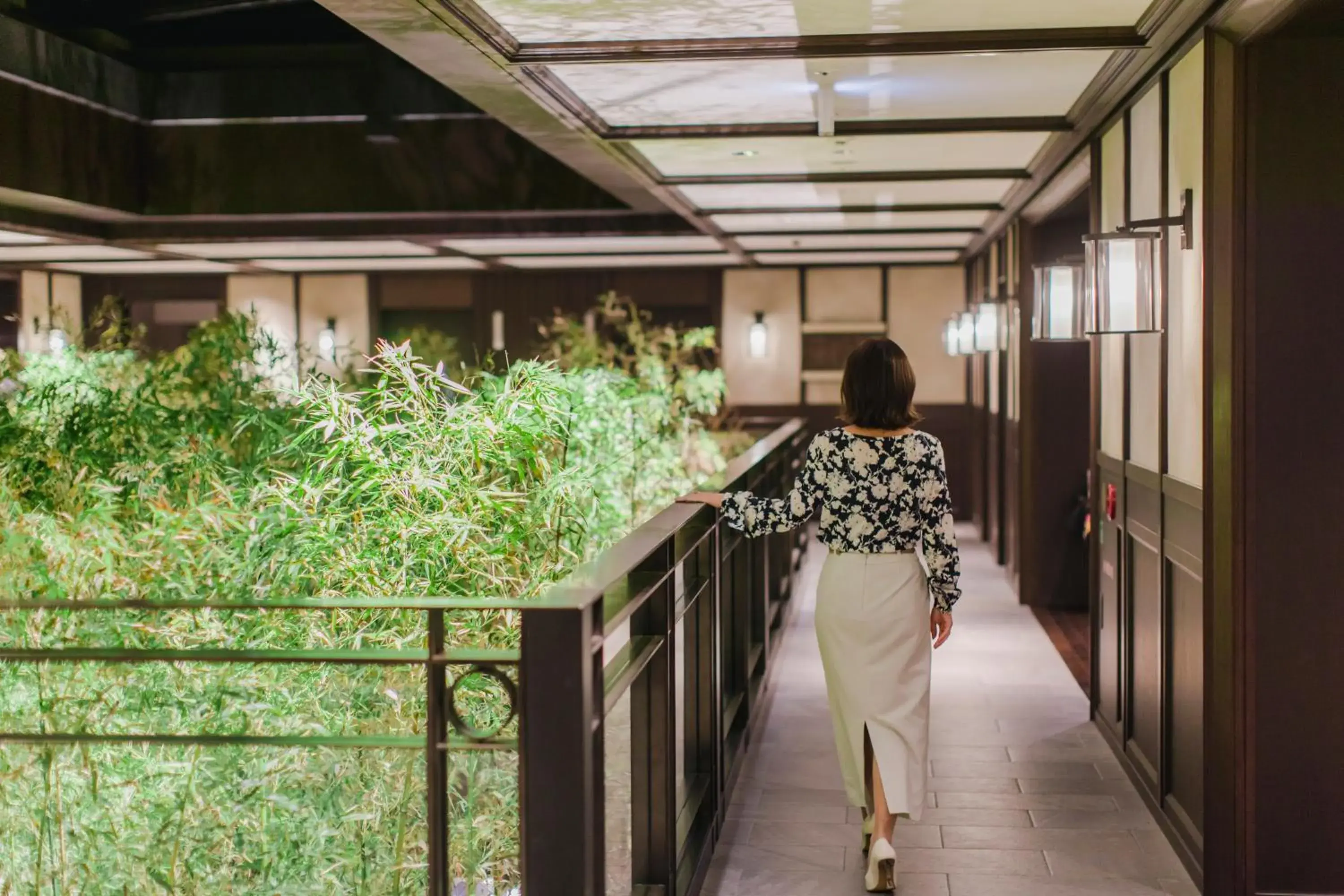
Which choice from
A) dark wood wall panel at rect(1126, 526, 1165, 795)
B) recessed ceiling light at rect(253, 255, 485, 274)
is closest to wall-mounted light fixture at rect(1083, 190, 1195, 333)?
dark wood wall panel at rect(1126, 526, 1165, 795)

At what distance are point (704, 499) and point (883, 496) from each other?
1.78 feet

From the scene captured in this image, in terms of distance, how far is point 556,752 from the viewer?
2189 mm

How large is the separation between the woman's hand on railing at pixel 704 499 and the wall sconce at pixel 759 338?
9.52m

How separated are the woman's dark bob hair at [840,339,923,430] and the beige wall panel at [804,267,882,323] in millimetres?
9994

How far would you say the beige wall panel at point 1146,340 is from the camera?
167 inches

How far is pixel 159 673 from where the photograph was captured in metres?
3.66

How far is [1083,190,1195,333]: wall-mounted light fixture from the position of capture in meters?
3.81

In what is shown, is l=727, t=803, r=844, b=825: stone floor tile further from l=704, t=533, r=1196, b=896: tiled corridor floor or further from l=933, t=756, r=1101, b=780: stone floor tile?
l=933, t=756, r=1101, b=780: stone floor tile

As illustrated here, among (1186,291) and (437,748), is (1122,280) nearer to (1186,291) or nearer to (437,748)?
(1186,291)

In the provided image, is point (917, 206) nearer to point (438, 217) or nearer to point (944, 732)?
point (438, 217)

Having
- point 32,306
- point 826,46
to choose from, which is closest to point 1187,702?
point 826,46

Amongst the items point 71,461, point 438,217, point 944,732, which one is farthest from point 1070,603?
point 71,461

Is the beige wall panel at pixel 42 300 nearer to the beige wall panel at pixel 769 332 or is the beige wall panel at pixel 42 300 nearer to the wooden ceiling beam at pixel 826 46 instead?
the beige wall panel at pixel 769 332

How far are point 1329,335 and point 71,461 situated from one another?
175 inches
